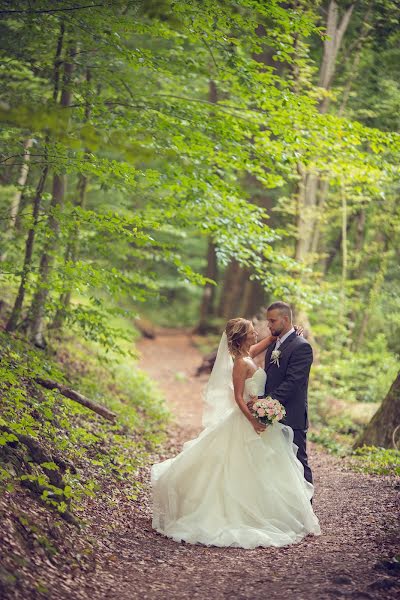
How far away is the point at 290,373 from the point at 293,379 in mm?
79

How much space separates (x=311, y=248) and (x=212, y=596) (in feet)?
51.4

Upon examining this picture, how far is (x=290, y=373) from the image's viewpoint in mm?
7148

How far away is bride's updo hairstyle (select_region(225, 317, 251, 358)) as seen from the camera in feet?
23.0

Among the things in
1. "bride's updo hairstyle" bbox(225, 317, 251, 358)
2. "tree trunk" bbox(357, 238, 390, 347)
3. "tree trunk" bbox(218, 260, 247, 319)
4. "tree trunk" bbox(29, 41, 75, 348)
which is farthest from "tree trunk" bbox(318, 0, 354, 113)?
"bride's updo hairstyle" bbox(225, 317, 251, 358)

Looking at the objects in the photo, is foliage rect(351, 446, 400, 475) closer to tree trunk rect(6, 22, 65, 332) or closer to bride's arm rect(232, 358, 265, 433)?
bride's arm rect(232, 358, 265, 433)

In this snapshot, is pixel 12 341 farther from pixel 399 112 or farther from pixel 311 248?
pixel 311 248

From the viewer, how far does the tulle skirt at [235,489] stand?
643 centimetres

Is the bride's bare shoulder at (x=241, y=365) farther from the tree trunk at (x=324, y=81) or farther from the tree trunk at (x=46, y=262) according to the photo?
the tree trunk at (x=324, y=81)

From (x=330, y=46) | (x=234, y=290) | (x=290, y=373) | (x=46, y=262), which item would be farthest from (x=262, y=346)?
(x=234, y=290)

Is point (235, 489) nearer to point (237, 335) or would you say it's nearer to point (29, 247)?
point (237, 335)

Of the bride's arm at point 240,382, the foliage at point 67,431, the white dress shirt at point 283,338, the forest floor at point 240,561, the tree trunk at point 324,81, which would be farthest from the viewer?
the tree trunk at point 324,81

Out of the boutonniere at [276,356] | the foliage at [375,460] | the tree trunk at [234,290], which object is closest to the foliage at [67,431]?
the boutonniere at [276,356]

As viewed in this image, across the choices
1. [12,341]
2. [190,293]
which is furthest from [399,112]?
[190,293]

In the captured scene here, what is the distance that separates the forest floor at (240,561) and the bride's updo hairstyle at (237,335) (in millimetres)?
1996
